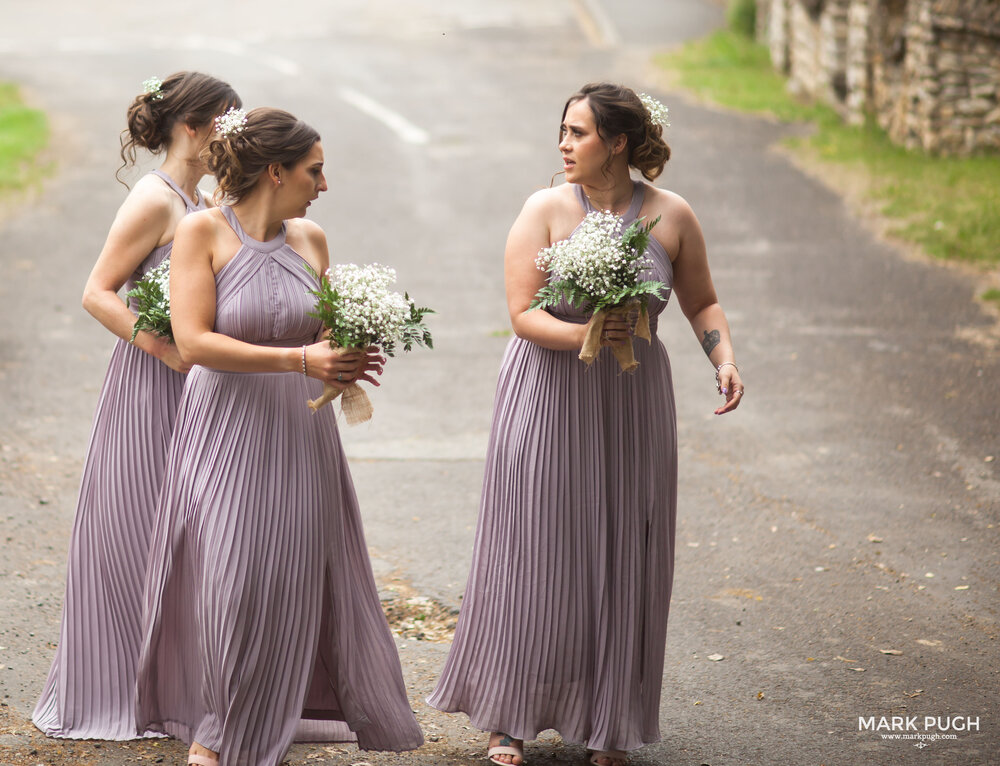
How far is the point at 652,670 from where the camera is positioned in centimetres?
456

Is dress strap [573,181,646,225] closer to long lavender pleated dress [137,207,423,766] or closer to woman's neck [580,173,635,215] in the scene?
woman's neck [580,173,635,215]

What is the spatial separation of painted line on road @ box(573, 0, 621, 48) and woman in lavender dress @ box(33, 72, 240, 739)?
19416 millimetres

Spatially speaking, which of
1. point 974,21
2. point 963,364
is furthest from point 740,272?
point 974,21

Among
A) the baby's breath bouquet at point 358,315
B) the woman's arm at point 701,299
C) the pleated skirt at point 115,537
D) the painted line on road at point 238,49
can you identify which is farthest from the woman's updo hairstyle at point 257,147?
the painted line on road at point 238,49

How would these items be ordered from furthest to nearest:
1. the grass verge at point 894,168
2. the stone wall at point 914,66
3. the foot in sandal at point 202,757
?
the stone wall at point 914,66 → the grass verge at point 894,168 → the foot in sandal at point 202,757

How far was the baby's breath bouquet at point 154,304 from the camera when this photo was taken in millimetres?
4414

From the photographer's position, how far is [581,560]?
14.9 ft

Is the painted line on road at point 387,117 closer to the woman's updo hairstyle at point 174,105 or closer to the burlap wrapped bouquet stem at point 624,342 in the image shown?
the woman's updo hairstyle at point 174,105

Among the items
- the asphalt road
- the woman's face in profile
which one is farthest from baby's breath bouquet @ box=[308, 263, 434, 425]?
the asphalt road

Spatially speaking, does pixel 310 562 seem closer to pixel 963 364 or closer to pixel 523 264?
pixel 523 264

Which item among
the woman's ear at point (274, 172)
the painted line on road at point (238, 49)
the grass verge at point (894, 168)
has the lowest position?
the woman's ear at point (274, 172)

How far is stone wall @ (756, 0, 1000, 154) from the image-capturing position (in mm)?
14602

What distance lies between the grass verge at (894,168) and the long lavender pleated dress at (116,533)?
8614mm

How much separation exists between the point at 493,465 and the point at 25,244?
392 inches
